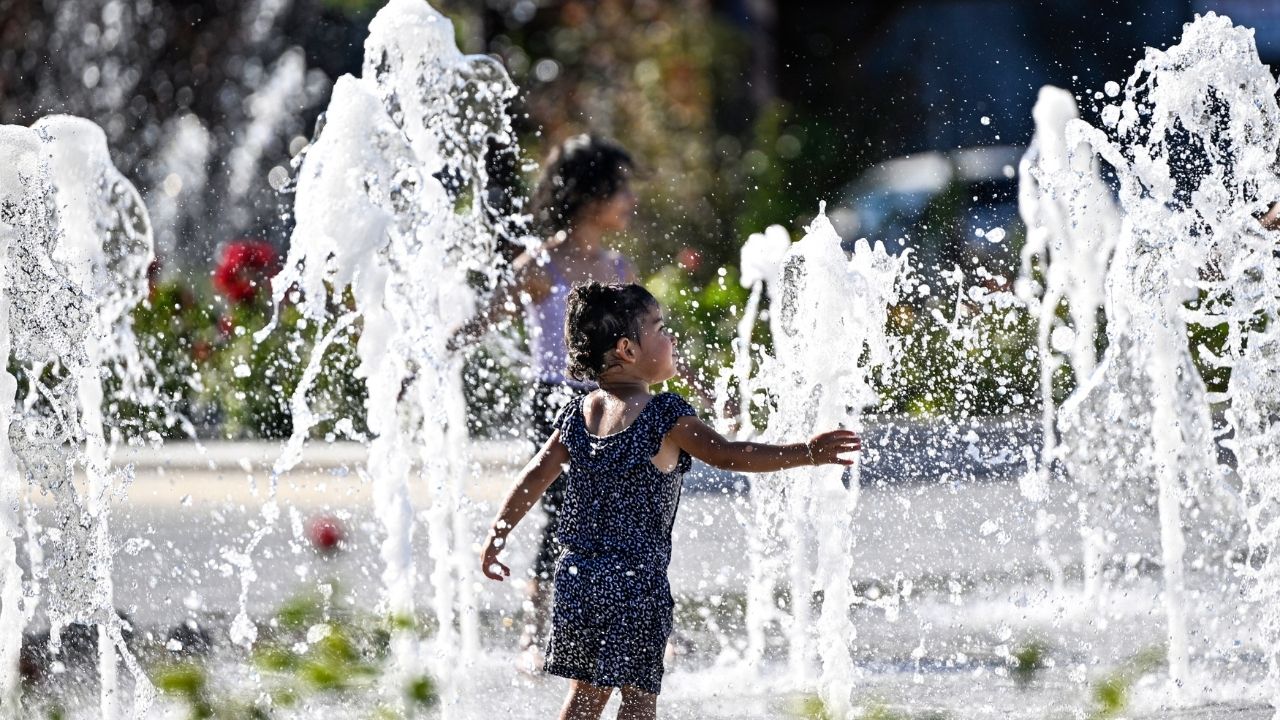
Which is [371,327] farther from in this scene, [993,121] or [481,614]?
[993,121]

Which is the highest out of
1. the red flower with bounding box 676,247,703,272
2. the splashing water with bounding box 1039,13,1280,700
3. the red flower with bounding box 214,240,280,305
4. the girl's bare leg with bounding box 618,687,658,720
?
the red flower with bounding box 676,247,703,272

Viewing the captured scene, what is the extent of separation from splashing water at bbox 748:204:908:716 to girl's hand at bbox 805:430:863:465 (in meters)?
0.95

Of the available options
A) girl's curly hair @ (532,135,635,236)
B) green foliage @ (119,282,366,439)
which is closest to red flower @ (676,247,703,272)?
green foliage @ (119,282,366,439)

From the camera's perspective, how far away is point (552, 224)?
515cm

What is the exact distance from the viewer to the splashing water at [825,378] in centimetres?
448

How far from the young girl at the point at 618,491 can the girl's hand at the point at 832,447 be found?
0.11 ft

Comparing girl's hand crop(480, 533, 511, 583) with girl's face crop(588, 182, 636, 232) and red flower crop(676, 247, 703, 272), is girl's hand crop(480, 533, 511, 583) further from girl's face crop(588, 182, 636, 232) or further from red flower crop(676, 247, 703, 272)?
red flower crop(676, 247, 703, 272)

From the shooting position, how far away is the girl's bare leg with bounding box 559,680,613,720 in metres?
3.57

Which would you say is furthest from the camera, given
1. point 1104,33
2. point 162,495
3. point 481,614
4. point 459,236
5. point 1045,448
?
point 1104,33

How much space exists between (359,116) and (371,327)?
1.65 feet

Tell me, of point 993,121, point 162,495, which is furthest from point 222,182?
point 162,495

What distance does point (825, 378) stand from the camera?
4.64 m

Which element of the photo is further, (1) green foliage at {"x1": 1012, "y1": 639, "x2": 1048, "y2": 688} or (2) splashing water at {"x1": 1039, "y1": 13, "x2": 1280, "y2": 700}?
(2) splashing water at {"x1": 1039, "y1": 13, "x2": 1280, "y2": 700}

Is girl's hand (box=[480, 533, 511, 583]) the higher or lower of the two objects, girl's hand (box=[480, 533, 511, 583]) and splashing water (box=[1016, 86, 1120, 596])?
the lower
